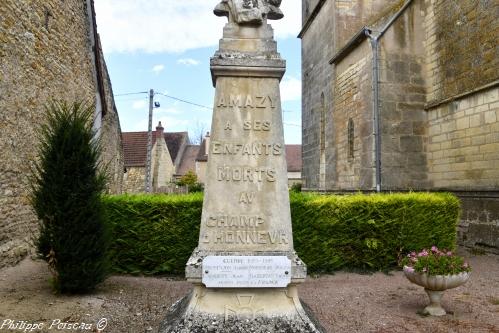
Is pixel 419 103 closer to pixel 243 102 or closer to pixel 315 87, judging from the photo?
pixel 315 87

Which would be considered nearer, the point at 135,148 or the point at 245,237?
the point at 245,237

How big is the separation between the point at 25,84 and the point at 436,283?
8.08 metres

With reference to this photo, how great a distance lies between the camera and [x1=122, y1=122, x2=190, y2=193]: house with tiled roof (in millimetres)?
24578

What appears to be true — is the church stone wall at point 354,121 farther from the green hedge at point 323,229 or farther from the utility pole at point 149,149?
the utility pole at point 149,149

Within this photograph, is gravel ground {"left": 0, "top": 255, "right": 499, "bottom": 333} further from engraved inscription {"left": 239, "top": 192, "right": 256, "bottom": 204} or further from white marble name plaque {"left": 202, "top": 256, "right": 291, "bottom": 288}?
engraved inscription {"left": 239, "top": 192, "right": 256, "bottom": 204}

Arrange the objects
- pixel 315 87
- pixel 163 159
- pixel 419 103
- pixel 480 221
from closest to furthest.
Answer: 1. pixel 480 221
2. pixel 419 103
3. pixel 315 87
4. pixel 163 159

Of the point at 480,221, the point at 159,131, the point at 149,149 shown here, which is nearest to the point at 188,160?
the point at 159,131

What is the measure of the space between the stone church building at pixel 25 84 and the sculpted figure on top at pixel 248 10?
12.8ft

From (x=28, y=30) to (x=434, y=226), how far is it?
30.2 feet

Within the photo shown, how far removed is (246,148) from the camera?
3914mm

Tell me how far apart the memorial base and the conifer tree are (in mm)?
2491

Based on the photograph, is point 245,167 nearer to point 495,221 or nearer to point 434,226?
point 434,226

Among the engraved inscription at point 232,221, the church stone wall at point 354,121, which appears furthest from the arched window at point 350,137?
the engraved inscription at point 232,221

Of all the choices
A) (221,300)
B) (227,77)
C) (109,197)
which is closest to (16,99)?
(109,197)
